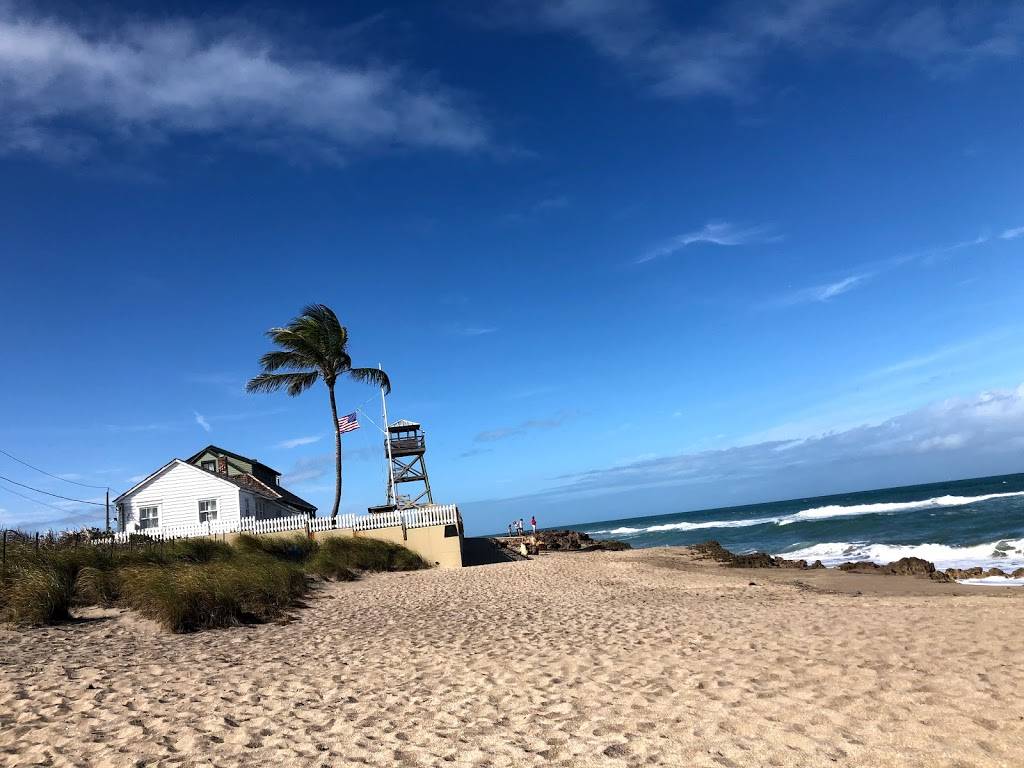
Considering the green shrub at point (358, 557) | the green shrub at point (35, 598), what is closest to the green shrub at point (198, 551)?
the green shrub at point (358, 557)

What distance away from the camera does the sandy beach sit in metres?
4.89

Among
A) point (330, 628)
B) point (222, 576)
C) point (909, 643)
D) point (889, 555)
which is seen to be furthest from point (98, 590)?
point (889, 555)

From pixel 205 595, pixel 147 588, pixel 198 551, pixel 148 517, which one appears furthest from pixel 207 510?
pixel 205 595

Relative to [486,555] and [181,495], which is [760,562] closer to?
[486,555]

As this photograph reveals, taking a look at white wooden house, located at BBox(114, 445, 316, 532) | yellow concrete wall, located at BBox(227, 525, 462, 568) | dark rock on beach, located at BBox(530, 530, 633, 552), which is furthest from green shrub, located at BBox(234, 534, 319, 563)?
dark rock on beach, located at BBox(530, 530, 633, 552)

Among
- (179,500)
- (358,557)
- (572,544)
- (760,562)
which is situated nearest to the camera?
(358,557)

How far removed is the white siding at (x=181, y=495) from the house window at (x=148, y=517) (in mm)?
151

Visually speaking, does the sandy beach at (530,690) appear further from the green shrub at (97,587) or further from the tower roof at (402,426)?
the tower roof at (402,426)

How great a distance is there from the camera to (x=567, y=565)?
23578 mm

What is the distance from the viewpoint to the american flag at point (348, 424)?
1126 inches

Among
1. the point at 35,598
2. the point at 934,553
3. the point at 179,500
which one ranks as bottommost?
the point at 934,553

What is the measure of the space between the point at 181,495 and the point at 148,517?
1.75 meters

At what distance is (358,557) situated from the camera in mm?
19031

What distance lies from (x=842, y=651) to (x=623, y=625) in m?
3.26
